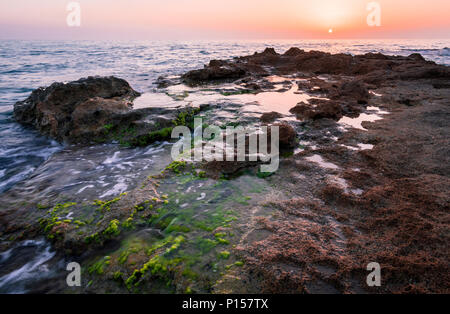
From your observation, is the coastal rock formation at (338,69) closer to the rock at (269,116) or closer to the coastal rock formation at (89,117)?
the coastal rock formation at (89,117)

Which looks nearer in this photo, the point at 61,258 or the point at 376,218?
the point at 61,258

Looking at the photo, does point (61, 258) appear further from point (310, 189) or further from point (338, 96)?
point (338, 96)

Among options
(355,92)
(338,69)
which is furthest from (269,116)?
(338,69)

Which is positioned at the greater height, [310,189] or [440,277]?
[310,189]

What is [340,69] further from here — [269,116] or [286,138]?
[286,138]

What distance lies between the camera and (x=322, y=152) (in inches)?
188

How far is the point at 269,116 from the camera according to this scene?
6.80 m

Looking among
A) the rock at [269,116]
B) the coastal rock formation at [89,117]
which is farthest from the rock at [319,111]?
the coastal rock formation at [89,117]

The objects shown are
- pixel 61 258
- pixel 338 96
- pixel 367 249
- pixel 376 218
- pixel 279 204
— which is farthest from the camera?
pixel 338 96

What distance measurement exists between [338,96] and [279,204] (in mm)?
6825

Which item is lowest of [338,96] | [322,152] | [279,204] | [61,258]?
[61,258]

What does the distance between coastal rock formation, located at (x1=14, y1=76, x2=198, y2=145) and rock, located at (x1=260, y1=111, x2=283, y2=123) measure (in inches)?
81.7

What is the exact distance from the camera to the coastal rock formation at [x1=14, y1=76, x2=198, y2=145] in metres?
6.05
